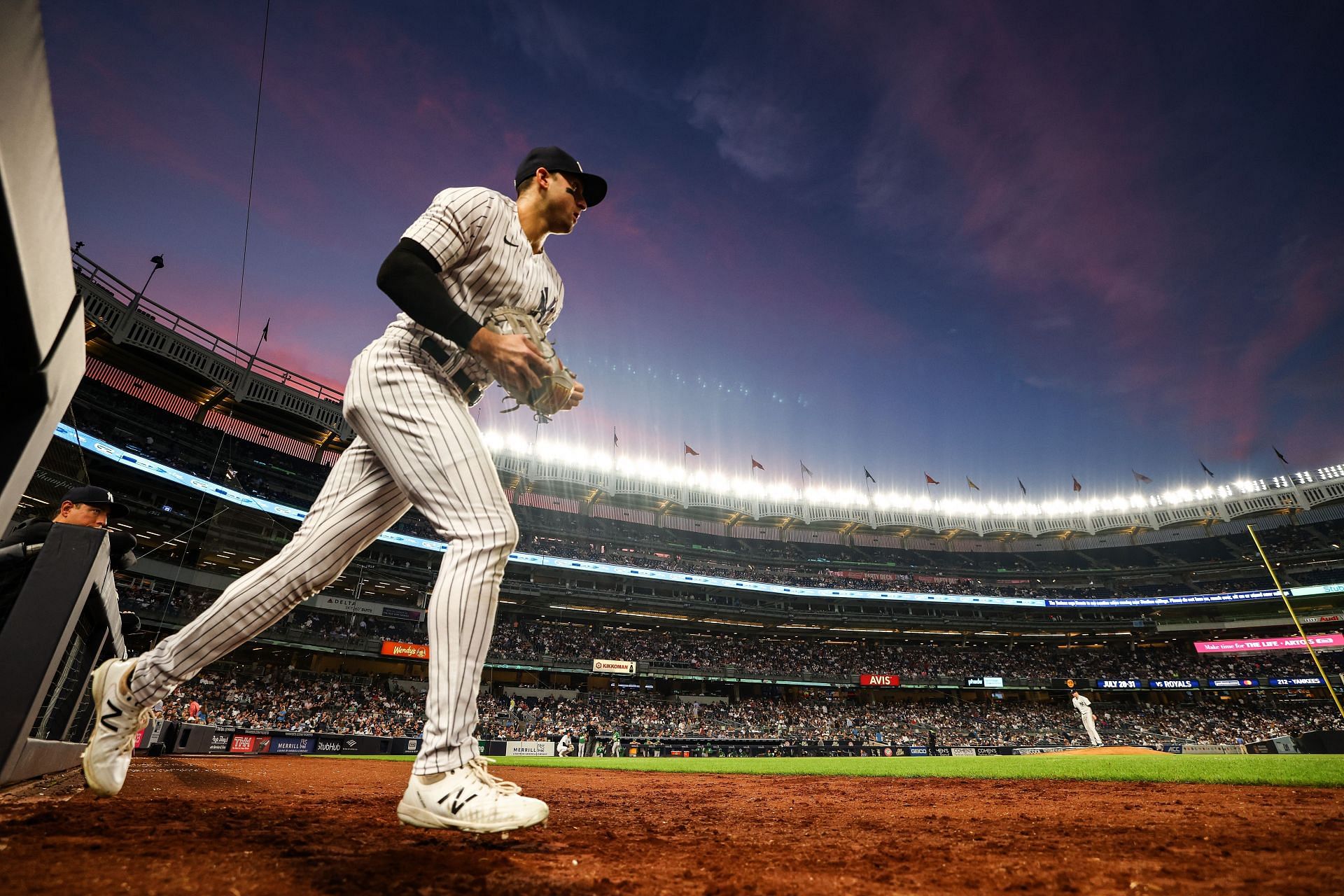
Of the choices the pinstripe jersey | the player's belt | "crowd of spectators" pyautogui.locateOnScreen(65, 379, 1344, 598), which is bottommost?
Result: the player's belt

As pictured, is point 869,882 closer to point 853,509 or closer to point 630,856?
point 630,856

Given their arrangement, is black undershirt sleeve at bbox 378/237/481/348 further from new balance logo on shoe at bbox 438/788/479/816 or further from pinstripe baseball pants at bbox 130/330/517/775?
new balance logo on shoe at bbox 438/788/479/816

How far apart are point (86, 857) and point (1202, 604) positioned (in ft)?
160

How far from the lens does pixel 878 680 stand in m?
34.5

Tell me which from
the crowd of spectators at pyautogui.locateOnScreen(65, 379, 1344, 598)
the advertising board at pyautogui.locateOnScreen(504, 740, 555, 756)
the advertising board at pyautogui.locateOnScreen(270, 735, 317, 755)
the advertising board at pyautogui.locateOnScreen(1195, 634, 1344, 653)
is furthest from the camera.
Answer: the advertising board at pyautogui.locateOnScreen(1195, 634, 1344, 653)

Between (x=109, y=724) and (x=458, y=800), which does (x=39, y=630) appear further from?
(x=458, y=800)

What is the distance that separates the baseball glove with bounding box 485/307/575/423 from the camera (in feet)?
7.06

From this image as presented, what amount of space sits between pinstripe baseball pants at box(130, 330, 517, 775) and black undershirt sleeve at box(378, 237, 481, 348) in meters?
0.25

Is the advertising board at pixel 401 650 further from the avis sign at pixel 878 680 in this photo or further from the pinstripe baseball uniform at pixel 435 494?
the pinstripe baseball uniform at pixel 435 494

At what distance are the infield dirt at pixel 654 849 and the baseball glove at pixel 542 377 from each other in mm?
1421

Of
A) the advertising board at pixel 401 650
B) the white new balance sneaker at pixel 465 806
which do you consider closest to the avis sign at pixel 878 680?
the advertising board at pixel 401 650

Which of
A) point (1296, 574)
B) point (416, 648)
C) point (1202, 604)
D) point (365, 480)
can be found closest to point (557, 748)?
point (416, 648)

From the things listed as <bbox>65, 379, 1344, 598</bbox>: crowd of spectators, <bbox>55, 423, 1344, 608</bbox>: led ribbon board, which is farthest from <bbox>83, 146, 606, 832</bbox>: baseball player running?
<bbox>65, 379, 1344, 598</bbox>: crowd of spectators

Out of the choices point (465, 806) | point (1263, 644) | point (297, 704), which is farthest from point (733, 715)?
point (465, 806)
